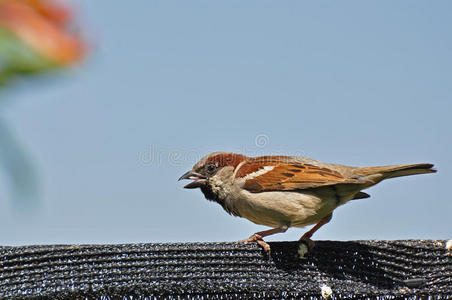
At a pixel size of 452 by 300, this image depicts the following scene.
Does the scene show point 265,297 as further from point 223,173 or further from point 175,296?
point 223,173

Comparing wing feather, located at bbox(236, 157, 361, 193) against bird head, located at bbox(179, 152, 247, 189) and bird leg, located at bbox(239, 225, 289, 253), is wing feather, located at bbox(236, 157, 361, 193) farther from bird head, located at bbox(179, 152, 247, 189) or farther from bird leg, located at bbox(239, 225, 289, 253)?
bird leg, located at bbox(239, 225, 289, 253)

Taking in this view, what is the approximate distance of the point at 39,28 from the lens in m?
0.61

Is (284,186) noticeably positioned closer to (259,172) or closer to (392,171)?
(259,172)

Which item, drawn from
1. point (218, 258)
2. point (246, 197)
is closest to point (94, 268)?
point (218, 258)

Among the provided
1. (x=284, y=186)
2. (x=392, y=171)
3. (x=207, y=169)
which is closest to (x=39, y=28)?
(x=284, y=186)

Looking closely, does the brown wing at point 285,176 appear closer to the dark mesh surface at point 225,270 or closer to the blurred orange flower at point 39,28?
the dark mesh surface at point 225,270

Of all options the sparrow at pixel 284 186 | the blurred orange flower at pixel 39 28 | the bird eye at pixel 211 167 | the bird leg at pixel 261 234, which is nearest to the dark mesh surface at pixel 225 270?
the bird leg at pixel 261 234

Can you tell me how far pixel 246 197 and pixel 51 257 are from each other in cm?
190

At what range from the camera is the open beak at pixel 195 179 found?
411cm

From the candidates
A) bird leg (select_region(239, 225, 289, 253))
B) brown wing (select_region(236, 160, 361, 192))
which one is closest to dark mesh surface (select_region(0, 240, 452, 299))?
bird leg (select_region(239, 225, 289, 253))

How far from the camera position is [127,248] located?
2135 millimetres

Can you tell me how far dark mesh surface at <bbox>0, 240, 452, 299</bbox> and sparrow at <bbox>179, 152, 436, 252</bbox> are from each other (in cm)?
105

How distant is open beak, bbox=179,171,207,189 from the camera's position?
4113 mm

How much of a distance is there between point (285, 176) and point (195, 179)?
684 millimetres
